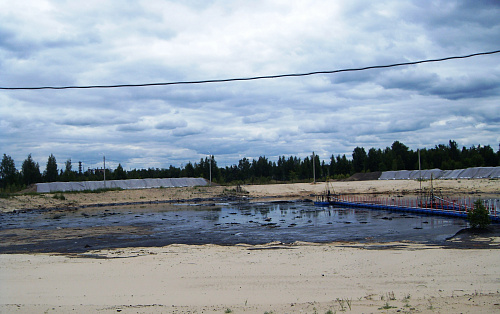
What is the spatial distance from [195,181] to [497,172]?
55.2m

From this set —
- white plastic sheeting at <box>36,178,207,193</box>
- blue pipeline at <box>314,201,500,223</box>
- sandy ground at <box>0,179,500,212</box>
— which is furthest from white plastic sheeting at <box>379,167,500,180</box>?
white plastic sheeting at <box>36,178,207,193</box>

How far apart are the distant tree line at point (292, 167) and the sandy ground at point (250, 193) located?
43.8 feet

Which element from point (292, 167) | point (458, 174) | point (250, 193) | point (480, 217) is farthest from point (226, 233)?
point (292, 167)

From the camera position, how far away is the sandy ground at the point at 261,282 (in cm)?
779

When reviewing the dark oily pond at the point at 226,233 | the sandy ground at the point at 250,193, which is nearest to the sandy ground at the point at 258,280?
the dark oily pond at the point at 226,233

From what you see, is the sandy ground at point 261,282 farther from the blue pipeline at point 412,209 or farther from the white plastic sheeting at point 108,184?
the white plastic sheeting at point 108,184

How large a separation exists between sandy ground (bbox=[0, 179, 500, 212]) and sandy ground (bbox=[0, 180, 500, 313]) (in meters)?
37.1

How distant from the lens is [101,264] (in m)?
13.1

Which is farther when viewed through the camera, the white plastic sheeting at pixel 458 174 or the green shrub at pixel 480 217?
the white plastic sheeting at pixel 458 174

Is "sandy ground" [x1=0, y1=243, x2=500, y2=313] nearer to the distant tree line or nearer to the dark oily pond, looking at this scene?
the dark oily pond

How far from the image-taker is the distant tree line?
83438mm

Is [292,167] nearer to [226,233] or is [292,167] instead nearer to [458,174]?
[458,174]

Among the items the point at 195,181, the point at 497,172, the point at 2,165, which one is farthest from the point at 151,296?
the point at 2,165

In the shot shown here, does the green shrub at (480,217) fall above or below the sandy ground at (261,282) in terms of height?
above
